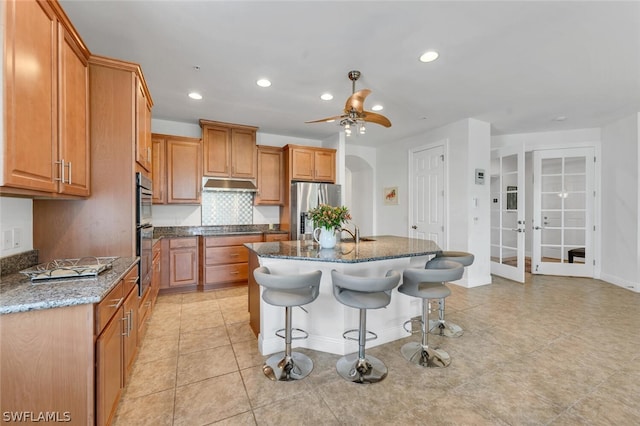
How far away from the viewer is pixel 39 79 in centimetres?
144

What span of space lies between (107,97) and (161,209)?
261 centimetres

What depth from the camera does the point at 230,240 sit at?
13.8ft

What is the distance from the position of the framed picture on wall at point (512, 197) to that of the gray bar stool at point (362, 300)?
3931mm

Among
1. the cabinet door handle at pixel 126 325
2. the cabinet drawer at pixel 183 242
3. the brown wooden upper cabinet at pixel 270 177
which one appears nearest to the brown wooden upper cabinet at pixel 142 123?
the cabinet door handle at pixel 126 325

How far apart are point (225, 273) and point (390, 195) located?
366 centimetres

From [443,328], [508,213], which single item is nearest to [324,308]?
[443,328]

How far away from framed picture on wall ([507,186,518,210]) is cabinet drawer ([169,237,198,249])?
17.1 ft

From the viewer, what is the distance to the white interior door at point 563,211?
4.77m

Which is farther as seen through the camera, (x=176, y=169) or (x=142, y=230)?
(x=176, y=169)

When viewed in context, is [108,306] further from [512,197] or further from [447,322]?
[512,197]

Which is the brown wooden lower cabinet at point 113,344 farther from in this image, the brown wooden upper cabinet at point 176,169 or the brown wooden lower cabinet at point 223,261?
the brown wooden upper cabinet at point 176,169

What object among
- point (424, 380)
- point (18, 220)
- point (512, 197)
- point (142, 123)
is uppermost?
point (142, 123)

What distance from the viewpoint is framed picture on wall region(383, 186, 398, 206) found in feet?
18.9

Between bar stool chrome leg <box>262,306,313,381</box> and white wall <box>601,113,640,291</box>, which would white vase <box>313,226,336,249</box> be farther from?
white wall <box>601,113,640,291</box>
